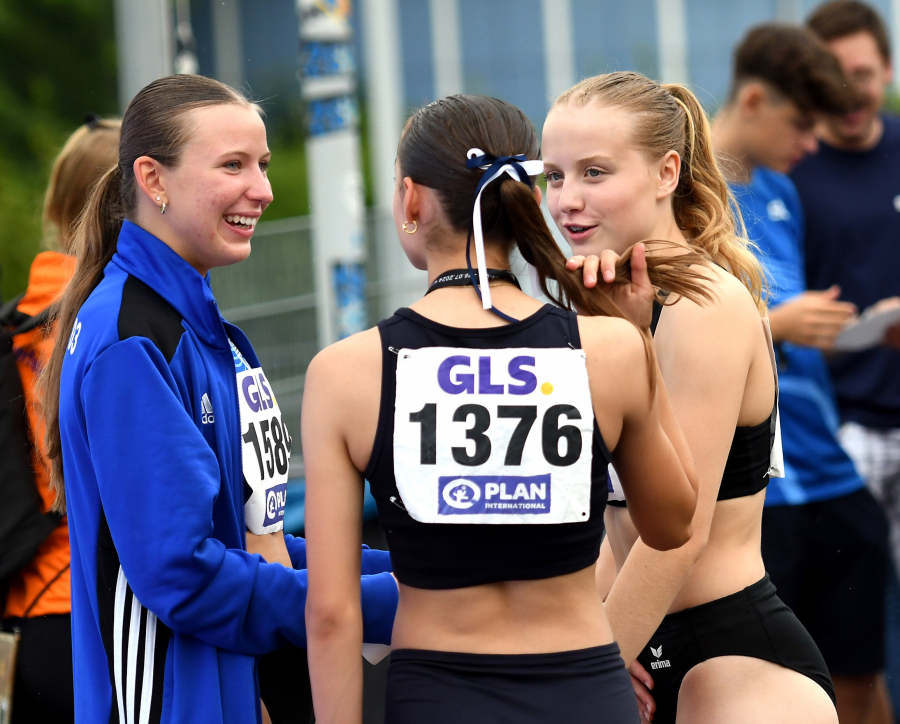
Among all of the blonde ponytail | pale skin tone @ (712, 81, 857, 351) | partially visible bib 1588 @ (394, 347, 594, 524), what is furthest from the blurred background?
partially visible bib 1588 @ (394, 347, 594, 524)

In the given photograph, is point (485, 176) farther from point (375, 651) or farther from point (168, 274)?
point (375, 651)

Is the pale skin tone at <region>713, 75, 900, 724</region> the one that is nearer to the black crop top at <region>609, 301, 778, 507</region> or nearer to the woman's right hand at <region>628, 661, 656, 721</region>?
the black crop top at <region>609, 301, 778, 507</region>

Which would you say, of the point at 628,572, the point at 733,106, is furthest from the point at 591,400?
the point at 733,106

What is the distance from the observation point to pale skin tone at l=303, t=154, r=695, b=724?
1.89 metres

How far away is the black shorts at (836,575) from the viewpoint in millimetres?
3793

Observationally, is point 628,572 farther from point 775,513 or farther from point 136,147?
point 775,513

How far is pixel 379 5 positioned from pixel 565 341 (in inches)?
414

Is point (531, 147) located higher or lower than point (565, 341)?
higher

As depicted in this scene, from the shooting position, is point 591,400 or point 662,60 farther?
point 662,60

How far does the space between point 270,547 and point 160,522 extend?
45 centimetres

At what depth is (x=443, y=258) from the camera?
6.73 ft

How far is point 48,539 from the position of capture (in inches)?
119

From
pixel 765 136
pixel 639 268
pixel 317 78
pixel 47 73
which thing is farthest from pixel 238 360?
pixel 47 73

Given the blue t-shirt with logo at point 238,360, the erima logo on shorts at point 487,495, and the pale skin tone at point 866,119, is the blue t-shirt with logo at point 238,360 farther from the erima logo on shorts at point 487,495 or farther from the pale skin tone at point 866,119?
the pale skin tone at point 866,119
